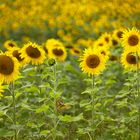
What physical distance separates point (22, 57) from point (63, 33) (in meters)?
7.13

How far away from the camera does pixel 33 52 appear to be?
5.67 metres

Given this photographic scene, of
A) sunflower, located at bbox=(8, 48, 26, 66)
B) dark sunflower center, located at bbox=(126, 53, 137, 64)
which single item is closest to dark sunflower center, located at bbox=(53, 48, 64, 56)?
sunflower, located at bbox=(8, 48, 26, 66)

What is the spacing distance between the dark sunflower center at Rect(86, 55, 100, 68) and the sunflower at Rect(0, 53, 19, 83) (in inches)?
31.7

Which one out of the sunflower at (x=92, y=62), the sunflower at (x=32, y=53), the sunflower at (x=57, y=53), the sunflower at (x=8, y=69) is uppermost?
the sunflower at (x=57, y=53)

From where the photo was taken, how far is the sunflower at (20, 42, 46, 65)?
220 inches

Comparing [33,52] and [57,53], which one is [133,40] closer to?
[33,52]

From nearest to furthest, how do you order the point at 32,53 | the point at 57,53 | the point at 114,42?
1. the point at 32,53
2. the point at 57,53
3. the point at 114,42

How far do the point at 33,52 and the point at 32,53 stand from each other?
0.06ft

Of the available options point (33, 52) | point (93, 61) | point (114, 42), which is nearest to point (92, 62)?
point (93, 61)

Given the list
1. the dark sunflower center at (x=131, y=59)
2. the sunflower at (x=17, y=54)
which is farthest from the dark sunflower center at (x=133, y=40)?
the sunflower at (x=17, y=54)

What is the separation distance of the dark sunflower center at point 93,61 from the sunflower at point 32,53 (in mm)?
716

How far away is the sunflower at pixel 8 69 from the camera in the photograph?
462cm

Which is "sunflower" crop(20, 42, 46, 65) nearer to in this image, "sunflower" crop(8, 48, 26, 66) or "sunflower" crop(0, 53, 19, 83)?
"sunflower" crop(8, 48, 26, 66)

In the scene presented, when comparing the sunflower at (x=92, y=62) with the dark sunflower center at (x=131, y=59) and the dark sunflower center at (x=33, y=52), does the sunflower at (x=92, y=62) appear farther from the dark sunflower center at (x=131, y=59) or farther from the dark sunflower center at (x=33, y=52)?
the dark sunflower center at (x=33, y=52)
